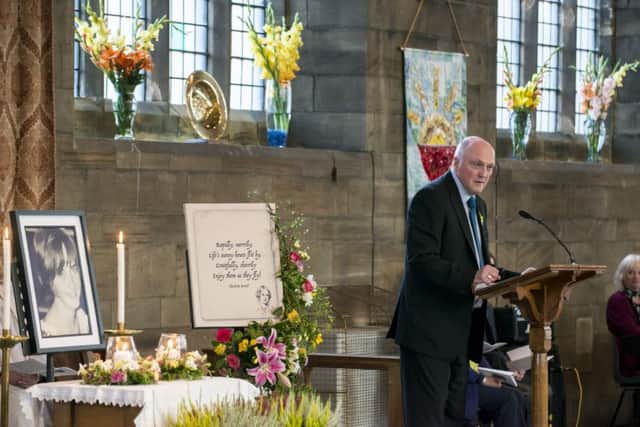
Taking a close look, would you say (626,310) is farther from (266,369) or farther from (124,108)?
(266,369)

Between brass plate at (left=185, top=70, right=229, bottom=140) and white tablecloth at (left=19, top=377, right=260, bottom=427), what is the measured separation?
3419 mm

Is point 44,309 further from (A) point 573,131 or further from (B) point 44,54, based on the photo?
(A) point 573,131

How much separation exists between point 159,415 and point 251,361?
1037 mm

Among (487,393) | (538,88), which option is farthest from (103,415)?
(538,88)

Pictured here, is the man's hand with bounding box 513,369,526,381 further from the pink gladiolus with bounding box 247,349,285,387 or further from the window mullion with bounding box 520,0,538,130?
the window mullion with bounding box 520,0,538,130

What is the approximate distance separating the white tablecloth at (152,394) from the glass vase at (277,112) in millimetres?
3727

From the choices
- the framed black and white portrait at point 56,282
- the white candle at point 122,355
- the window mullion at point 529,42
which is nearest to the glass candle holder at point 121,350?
the white candle at point 122,355

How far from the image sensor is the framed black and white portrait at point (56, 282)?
517cm

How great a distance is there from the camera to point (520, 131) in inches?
408

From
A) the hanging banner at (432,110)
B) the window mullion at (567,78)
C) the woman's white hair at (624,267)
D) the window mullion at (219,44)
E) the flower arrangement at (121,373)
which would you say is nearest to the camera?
the flower arrangement at (121,373)

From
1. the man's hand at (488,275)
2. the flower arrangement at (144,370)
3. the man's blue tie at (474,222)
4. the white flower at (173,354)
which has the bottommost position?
the flower arrangement at (144,370)

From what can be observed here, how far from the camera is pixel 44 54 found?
21.2 feet

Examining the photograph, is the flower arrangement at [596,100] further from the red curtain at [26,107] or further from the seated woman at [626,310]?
the red curtain at [26,107]

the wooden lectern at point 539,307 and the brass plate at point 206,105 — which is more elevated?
the brass plate at point 206,105
